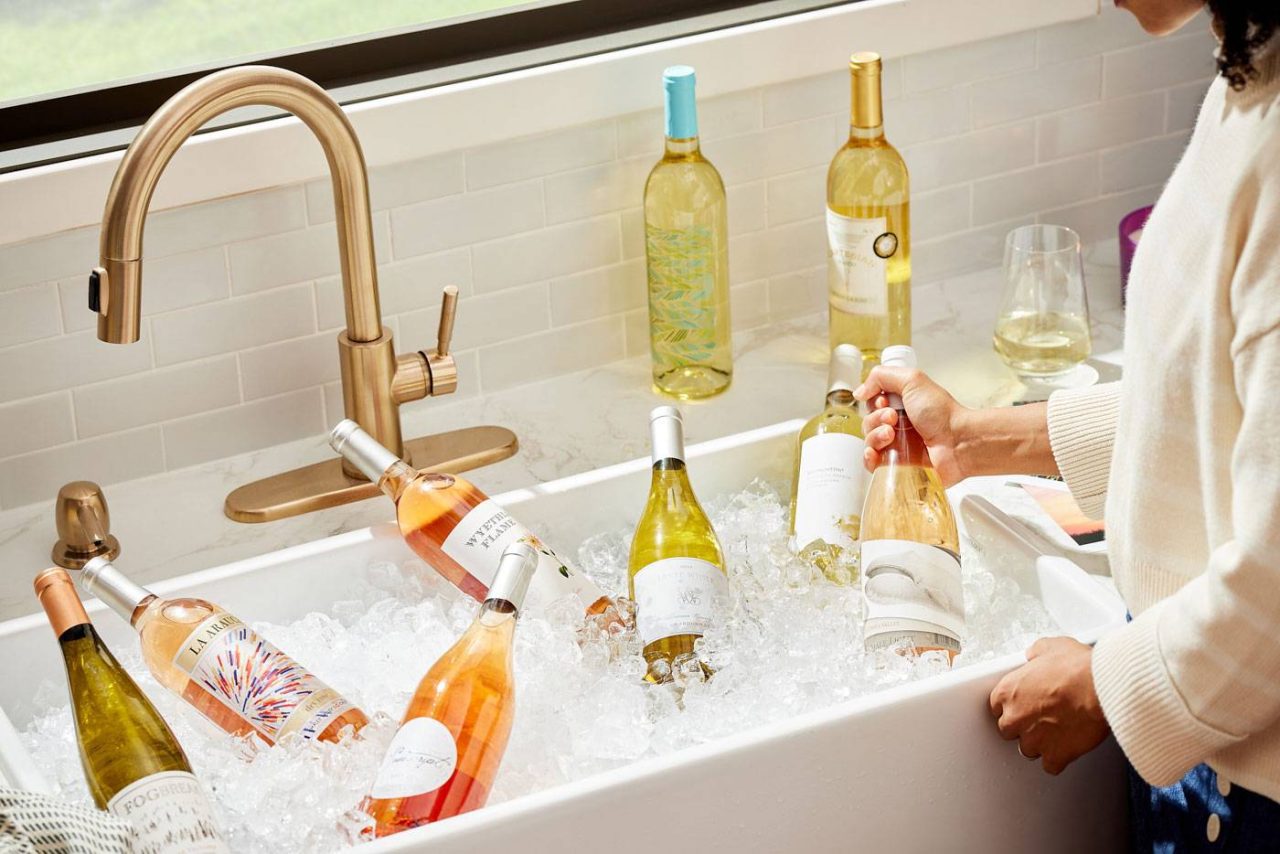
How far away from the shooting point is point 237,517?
1364mm

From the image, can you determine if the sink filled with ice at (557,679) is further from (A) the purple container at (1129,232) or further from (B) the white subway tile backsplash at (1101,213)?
(B) the white subway tile backsplash at (1101,213)

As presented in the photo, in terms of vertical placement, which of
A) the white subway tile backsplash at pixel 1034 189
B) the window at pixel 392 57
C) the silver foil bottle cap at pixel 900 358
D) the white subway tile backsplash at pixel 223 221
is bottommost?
the silver foil bottle cap at pixel 900 358

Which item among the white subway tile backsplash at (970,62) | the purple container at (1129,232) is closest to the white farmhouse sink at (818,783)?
the purple container at (1129,232)

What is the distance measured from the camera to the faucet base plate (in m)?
1.36

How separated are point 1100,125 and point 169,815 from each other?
54.8 inches

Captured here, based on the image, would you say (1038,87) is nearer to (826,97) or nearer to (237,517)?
(826,97)

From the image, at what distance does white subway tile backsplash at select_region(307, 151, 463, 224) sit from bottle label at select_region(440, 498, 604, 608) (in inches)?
18.2

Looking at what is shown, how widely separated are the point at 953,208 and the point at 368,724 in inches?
42.0

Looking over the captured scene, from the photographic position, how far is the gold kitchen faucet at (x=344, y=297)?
112cm

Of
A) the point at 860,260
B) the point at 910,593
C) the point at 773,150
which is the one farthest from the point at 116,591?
the point at 773,150

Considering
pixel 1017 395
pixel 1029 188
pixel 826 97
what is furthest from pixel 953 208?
pixel 1017 395

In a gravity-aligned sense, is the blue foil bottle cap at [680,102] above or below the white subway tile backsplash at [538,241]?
above

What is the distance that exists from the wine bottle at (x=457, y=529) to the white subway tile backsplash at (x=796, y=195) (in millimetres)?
624

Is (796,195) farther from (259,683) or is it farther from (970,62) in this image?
(259,683)
